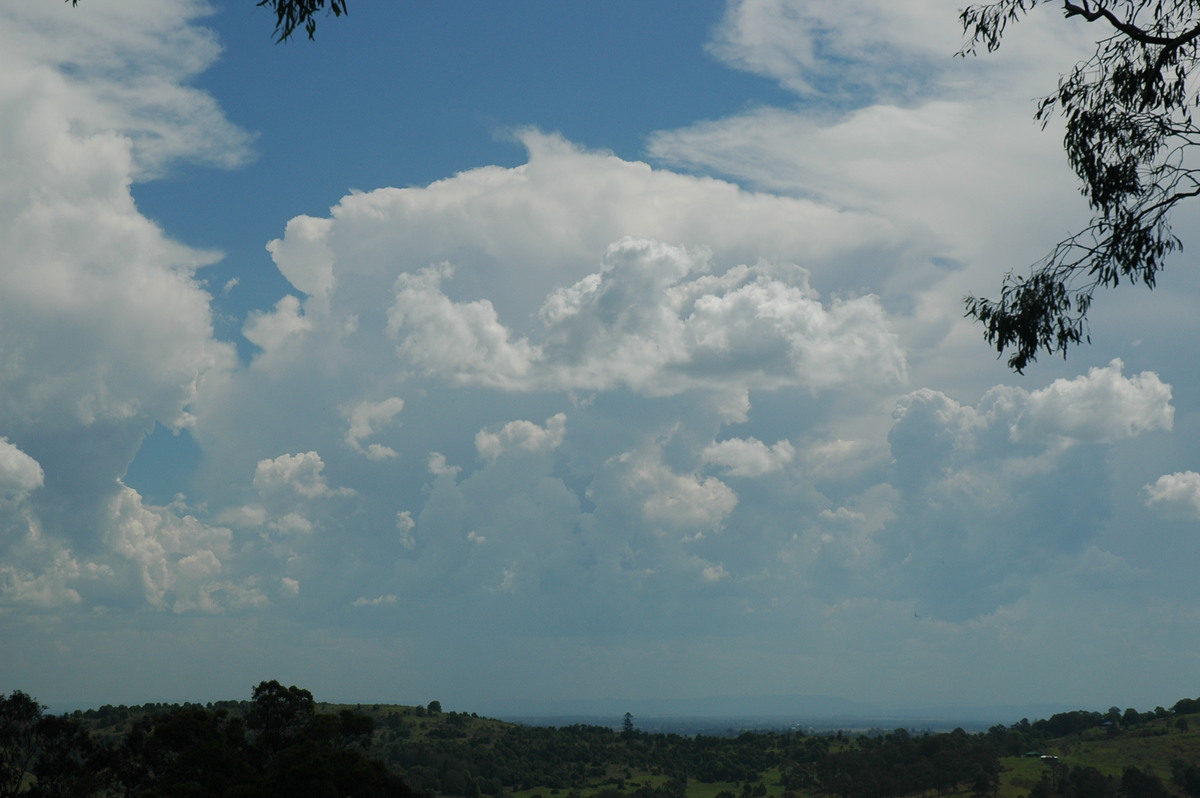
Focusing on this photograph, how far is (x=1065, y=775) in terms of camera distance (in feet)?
333

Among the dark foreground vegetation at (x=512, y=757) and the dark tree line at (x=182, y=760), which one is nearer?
the dark tree line at (x=182, y=760)

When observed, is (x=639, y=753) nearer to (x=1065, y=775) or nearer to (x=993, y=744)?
(x=993, y=744)

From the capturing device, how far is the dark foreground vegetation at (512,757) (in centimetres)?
4378

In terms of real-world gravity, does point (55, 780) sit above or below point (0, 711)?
below

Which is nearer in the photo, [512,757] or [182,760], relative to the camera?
[182,760]

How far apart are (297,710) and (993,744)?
330 ft

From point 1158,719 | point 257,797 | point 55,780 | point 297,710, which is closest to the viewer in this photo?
point 257,797

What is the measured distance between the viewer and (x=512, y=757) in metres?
112

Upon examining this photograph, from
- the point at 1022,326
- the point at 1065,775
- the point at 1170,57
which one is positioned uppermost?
the point at 1170,57

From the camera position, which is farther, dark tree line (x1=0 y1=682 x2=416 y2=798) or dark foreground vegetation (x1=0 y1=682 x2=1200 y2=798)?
dark foreground vegetation (x1=0 y1=682 x2=1200 y2=798)

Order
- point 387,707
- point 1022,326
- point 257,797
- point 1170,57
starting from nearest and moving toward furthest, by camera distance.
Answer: point 1170,57 < point 1022,326 < point 257,797 < point 387,707

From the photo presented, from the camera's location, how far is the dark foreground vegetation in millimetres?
43781

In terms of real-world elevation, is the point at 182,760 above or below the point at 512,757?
above

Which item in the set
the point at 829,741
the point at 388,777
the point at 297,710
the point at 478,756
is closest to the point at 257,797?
the point at 388,777
